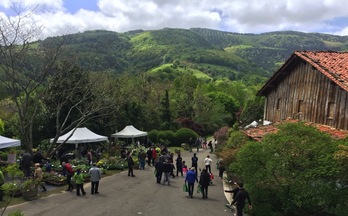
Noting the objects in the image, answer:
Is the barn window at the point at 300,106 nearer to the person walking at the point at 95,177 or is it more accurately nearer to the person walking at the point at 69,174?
the person walking at the point at 95,177

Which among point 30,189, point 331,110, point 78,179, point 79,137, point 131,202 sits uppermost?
point 331,110

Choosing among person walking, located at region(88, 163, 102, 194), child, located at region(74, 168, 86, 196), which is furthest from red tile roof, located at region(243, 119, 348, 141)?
child, located at region(74, 168, 86, 196)

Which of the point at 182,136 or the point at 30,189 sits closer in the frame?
the point at 30,189

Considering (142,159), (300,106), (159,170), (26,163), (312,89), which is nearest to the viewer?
(312,89)

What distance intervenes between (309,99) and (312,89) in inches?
23.1

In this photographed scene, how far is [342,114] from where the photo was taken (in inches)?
612

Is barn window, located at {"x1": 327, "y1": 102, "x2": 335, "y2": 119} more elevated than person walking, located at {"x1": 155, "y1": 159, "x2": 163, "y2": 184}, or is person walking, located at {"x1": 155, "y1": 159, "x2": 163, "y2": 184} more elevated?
barn window, located at {"x1": 327, "y1": 102, "x2": 335, "y2": 119}

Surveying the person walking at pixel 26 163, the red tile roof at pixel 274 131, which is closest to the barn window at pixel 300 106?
the red tile roof at pixel 274 131

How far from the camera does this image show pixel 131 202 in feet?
49.8

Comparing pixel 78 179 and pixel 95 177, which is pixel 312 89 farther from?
pixel 78 179

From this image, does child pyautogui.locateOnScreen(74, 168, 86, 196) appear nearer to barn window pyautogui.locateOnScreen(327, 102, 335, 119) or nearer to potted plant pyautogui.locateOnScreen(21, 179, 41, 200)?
potted plant pyautogui.locateOnScreen(21, 179, 41, 200)

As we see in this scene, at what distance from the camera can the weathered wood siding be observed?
52.2 ft

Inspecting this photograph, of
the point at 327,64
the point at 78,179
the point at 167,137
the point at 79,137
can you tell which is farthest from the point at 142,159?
the point at 167,137

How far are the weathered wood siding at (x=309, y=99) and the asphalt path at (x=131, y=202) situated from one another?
6.18 meters
